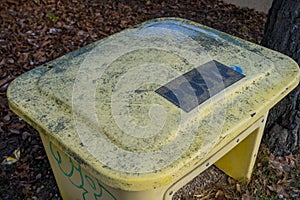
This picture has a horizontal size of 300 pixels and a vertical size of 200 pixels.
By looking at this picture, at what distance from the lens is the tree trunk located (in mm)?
1914

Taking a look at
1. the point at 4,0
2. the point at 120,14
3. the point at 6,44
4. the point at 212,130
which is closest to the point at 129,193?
the point at 212,130

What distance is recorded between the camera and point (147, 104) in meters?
1.26

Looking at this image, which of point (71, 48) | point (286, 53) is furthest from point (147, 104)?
point (71, 48)

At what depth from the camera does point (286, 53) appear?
1976 millimetres

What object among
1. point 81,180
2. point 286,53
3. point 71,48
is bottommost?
point 71,48

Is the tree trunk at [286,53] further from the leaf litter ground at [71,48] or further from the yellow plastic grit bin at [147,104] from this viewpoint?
the yellow plastic grit bin at [147,104]

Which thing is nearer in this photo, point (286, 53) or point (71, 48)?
point (286, 53)

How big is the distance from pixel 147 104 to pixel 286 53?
106 centimetres

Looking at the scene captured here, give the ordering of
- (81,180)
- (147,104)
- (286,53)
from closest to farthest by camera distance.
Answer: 1. (147,104)
2. (81,180)
3. (286,53)

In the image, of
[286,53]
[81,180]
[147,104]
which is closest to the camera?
[147,104]

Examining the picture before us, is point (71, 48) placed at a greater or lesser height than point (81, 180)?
lesser

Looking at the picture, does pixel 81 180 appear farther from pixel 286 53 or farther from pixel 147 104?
pixel 286 53

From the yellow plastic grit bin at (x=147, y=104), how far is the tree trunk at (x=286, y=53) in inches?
16.5

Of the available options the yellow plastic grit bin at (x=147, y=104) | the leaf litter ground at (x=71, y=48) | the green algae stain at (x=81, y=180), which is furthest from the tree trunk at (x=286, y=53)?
the green algae stain at (x=81, y=180)
